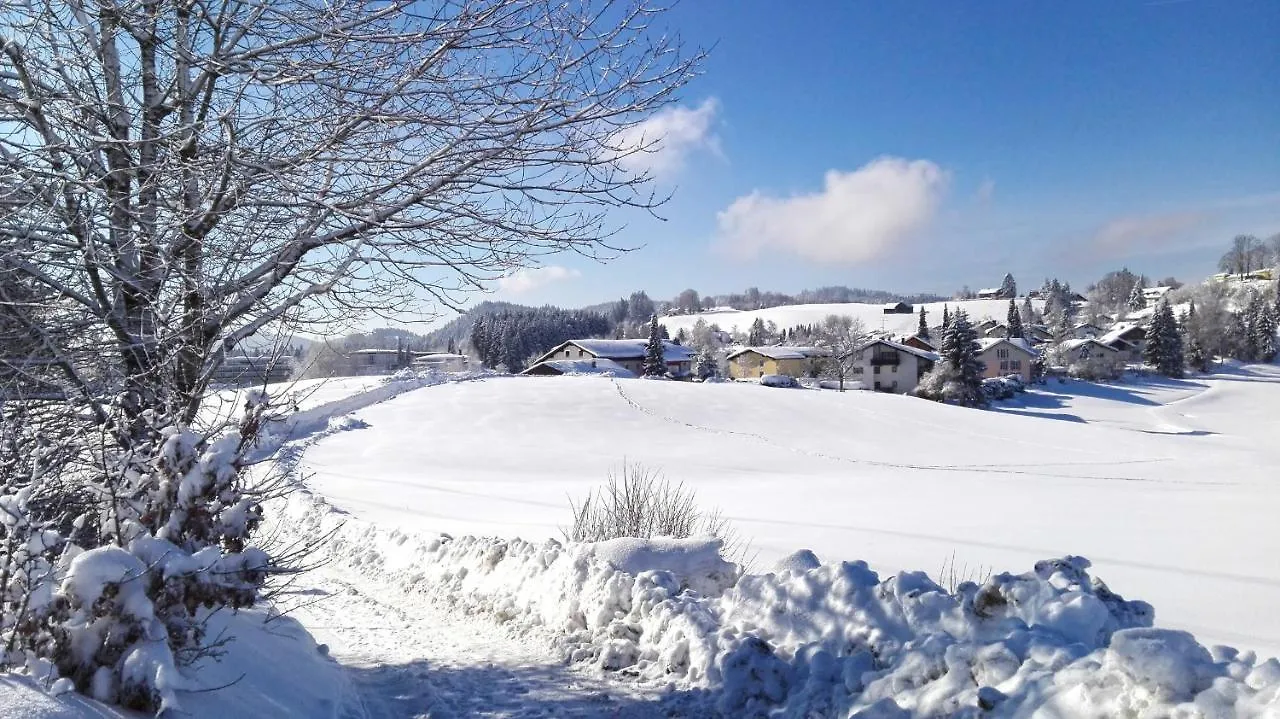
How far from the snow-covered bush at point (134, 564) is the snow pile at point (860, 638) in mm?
575

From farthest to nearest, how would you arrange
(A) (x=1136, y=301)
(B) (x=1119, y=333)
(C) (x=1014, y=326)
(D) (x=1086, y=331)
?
(A) (x=1136, y=301) < (D) (x=1086, y=331) < (C) (x=1014, y=326) < (B) (x=1119, y=333)

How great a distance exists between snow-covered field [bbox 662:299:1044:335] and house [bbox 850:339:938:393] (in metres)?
46.2

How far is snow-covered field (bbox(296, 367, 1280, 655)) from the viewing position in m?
9.72

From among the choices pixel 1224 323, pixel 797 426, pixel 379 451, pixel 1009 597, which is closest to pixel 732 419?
pixel 797 426

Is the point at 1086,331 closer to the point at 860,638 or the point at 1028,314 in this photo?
the point at 1028,314

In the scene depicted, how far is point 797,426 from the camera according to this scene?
32.7 m

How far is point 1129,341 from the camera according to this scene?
84438mm

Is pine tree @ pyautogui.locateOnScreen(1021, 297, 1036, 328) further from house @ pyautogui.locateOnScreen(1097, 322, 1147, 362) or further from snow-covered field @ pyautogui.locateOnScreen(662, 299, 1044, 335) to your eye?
house @ pyautogui.locateOnScreen(1097, 322, 1147, 362)

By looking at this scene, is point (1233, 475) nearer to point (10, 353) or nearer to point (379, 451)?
point (379, 451)

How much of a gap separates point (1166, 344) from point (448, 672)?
8844cm

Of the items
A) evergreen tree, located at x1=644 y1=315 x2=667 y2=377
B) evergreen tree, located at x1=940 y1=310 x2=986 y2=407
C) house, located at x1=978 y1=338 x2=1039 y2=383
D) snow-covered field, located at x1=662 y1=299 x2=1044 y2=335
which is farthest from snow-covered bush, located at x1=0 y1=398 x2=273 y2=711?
snow-covered field, located at x1=662 y1=299 x2=1044 y2=335

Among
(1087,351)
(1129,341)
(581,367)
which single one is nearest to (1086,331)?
(1129,341)

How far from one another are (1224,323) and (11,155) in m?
110

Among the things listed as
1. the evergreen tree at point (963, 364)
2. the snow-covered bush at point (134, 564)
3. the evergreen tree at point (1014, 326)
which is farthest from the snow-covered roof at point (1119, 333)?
the snow-covered bush at point (134, 564)
